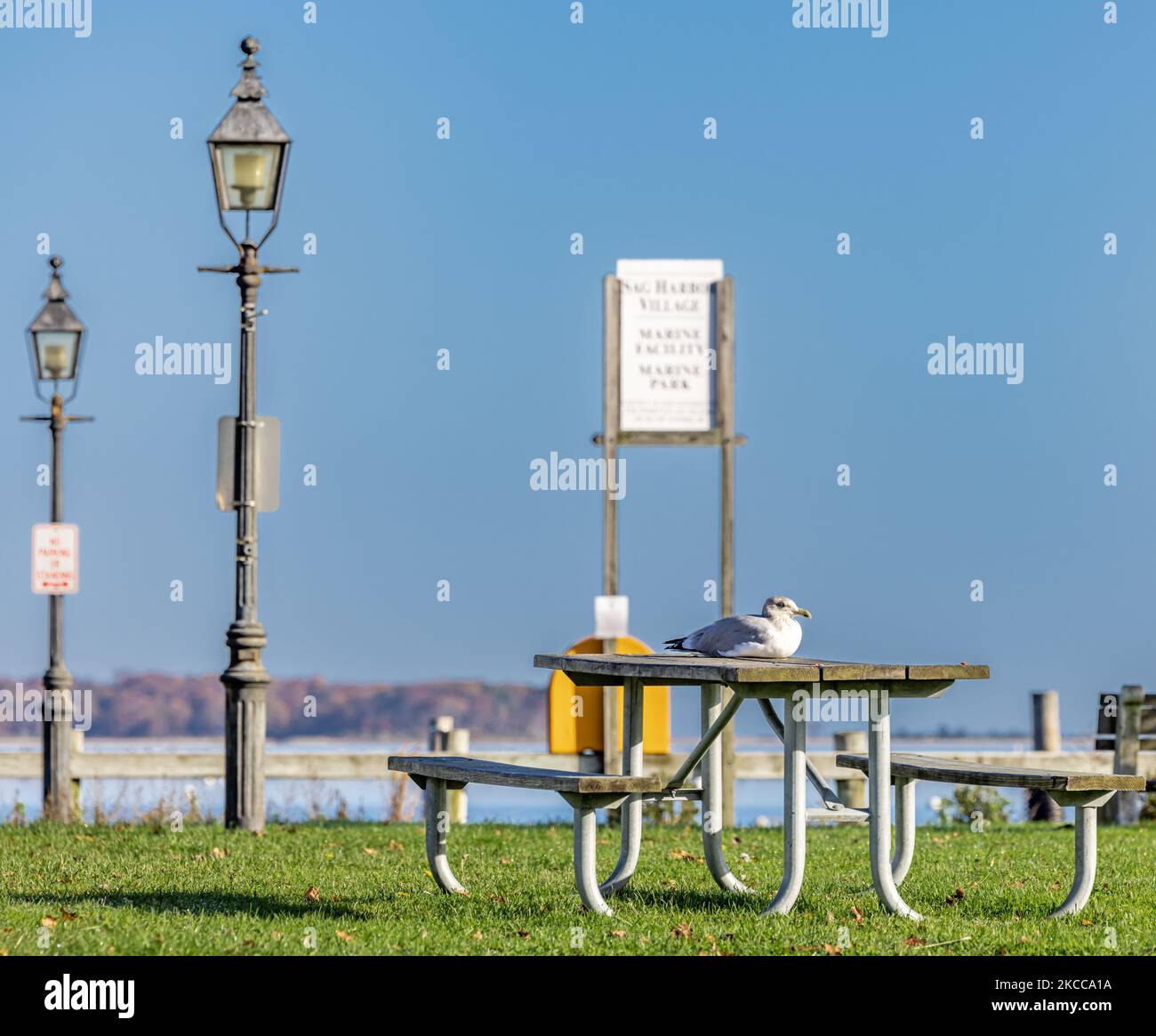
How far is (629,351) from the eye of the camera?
1380 centimetres

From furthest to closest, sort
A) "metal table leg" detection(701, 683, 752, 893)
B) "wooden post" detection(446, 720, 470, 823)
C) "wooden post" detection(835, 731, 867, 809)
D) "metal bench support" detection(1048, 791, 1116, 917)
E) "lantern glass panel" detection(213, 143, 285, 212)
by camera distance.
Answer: "wooden post" detection(835, 731, 867, 809) → "wooden post" detection(446, 720, 470, 823) → "lantern glass panel" detection(213, 143, 285, 212) → "metal table leg" detection(701, 683, 752, 893) → "metal bench support" detection(1048, 791, 1116, 917)

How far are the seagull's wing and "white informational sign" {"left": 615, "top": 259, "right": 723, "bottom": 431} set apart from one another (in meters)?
5.24

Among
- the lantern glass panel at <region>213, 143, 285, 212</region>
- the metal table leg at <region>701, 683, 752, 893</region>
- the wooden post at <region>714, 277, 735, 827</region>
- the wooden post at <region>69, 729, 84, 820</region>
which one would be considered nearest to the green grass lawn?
the metal table leg at <region>701, 683, 752, 893</region>

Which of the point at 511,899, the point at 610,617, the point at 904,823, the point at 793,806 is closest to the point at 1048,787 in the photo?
the point at 904,823

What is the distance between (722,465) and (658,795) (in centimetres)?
600

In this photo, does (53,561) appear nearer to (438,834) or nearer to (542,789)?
(438,834)

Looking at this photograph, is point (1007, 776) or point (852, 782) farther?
point (852, 782)

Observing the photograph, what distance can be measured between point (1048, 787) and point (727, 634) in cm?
170

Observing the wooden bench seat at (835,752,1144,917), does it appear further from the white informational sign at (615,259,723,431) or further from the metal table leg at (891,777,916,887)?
the white informational sign at (615,259,723,431)

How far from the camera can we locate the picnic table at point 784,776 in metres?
7.71

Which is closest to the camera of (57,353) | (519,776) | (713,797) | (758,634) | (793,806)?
(793,806)

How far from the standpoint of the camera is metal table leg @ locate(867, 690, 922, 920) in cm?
795

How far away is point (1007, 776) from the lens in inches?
329
